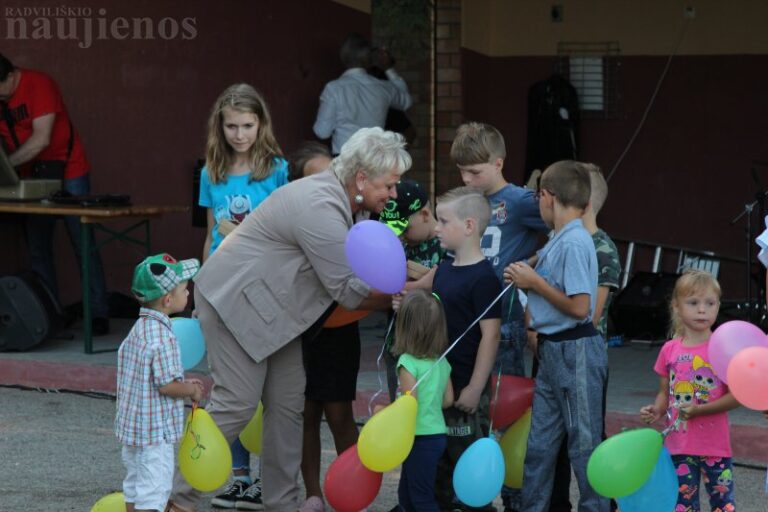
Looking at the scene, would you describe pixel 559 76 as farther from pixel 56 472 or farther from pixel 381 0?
pixel 56 472

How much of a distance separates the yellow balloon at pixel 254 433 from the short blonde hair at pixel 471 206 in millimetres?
1194

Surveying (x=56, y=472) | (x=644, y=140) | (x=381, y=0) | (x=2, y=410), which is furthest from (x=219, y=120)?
(x=644, y=140)

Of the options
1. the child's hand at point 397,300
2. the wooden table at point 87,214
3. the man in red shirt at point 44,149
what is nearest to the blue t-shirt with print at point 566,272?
the child's hand at point 397,300

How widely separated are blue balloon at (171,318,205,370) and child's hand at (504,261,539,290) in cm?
118

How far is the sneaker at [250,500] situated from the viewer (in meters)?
5.57

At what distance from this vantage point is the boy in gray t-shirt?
4.80 meters

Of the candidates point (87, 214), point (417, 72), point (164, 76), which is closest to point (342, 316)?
point (87, 214)

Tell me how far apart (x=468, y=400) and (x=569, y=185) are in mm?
→ 858

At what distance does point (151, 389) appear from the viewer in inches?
187

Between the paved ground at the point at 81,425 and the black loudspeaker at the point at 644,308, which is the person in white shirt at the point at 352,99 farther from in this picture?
the black loudspeaker at the point at 644,308

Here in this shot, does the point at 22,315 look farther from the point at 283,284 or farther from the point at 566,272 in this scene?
the point at 566,272

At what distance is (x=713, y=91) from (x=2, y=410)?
5.85 meters

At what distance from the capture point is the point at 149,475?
4.77 meters

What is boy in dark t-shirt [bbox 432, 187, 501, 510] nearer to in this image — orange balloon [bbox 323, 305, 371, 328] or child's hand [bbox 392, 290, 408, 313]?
child's hand [bbox 392, 290, 408, 313]
